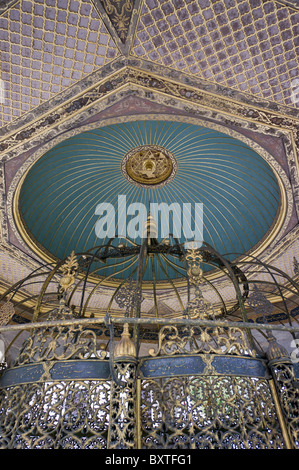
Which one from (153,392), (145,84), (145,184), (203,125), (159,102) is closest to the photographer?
(153,392)

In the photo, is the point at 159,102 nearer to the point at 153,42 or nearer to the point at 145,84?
the point at 145,84

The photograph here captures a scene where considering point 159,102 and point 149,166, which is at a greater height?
point 149,166

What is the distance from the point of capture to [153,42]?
3.50m

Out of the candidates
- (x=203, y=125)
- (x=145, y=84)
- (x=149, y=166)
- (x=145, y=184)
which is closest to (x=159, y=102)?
(x=145, y=84)

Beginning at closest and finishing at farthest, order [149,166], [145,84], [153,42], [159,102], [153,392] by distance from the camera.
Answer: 1. [153,392]
2. [153,42]
3. [145,84]
4. [159,102]
5. [149,166]

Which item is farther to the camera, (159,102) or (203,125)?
(203,125)

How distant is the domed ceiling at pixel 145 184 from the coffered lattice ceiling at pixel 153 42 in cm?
163

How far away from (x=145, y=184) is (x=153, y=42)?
3071mm

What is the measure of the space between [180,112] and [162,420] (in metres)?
3.75

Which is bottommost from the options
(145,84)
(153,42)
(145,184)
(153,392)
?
(153,392)

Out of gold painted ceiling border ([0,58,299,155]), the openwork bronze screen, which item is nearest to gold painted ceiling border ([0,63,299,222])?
gold painted ceiling border ([0,58,299,155])

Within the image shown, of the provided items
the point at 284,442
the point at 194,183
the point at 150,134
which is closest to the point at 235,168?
the point at 194,183

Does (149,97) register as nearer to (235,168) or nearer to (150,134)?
(150,134)
